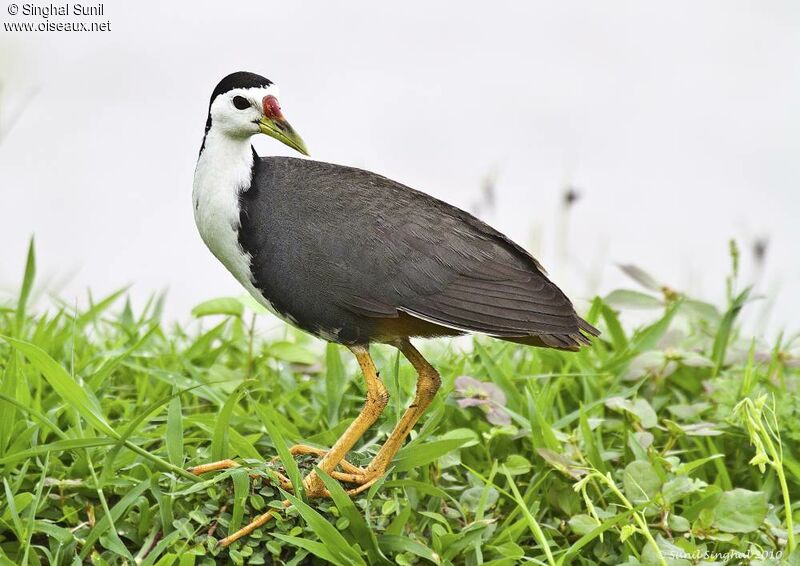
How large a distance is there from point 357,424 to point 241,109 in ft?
3.48

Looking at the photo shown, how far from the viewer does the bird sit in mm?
3459

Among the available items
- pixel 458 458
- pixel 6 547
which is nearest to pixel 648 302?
pixel 458 458

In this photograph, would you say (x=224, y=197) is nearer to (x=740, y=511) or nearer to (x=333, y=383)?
(x=333, y=383)

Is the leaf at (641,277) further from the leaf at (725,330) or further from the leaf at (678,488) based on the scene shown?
the leaf at (678,488)

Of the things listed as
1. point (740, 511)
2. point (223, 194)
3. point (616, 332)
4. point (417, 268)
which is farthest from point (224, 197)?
point (616, 332)

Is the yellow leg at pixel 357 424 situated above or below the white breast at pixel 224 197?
below

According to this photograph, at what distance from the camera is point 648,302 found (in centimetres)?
469

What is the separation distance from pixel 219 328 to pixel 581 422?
1.69 meters

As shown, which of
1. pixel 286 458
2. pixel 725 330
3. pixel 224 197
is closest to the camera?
pixel 286 458

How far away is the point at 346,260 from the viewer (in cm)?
347

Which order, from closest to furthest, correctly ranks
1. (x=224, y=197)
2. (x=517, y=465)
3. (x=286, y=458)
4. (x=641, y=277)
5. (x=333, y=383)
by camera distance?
(x=286, y=458) → (x=224, y=197) → (x=517, y=465) → (x=333, y=383) → (x=641, y=277)

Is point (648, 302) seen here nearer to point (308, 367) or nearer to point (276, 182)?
point (308, 367)

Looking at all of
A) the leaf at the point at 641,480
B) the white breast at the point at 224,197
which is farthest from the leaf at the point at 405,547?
the white breast at the point at 224,197

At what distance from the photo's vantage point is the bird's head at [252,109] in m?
3.53
